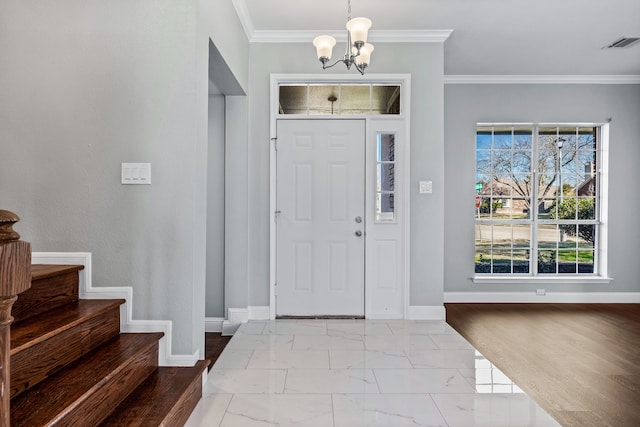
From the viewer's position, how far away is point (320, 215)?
378 cm

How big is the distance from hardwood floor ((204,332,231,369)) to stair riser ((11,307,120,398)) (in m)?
0.96

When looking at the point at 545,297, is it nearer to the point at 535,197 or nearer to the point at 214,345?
the point at 535,197

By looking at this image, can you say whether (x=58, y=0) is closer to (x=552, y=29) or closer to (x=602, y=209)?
(x=552, y=29)

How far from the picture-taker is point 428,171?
3732 mm

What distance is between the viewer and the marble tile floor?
1.96m

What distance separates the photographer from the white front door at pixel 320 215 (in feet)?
12.4

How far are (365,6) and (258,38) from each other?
44.6 inches

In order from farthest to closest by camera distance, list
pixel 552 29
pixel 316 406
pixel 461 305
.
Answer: pixel 461 305, pixel 552 29, pixel 316 406

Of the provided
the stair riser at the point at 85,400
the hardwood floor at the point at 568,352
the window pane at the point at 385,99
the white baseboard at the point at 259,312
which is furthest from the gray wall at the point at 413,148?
the stair riser at the point at 85,400

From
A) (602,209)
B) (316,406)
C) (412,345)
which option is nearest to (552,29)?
(602,209)

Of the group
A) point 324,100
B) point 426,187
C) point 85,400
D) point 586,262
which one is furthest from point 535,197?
point 85,400

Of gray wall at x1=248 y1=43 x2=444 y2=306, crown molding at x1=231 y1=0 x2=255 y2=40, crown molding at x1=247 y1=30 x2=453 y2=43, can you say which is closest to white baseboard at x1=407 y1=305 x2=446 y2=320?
gray wall at x1=248 y1=43 x2=444 y2=306

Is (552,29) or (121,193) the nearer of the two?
(121,193)

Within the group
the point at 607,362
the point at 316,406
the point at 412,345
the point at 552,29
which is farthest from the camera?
the point at 552,29
